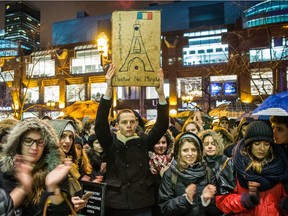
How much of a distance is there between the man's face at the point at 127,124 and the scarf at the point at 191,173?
30.4 inches

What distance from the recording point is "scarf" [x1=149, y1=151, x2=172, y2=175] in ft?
15.9

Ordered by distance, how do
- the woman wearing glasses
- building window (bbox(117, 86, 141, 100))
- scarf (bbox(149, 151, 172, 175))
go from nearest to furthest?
the woman wearing glasses < scarf (bbox(149, 151, 172, 175)) < building window (bbox(117, 86, 141, 100))

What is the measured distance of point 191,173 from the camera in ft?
12.5

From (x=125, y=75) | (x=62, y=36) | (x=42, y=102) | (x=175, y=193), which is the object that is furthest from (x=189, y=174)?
(x=62, y=36)

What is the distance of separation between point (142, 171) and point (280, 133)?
1945 millimetres

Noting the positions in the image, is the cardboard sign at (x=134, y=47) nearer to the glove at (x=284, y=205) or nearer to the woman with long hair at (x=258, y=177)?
the woman with long hair at (x=258, y=177)

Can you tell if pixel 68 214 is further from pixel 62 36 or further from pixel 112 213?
pixel 62 36

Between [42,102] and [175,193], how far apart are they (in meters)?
47.0

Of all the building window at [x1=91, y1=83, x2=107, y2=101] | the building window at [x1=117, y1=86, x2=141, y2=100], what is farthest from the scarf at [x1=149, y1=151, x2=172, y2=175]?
the building window at [x1=91, y1=83, x2=107, y2=101]

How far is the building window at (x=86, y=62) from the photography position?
45.4 meters

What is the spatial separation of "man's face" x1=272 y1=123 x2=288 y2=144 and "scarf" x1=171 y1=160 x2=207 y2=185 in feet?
3.43

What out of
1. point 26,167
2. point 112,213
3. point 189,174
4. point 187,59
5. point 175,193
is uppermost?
point 187,59

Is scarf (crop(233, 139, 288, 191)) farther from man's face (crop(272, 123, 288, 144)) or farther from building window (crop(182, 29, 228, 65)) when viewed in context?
building window (crop(182, 29, 228, 65))

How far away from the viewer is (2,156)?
287 centimetres
